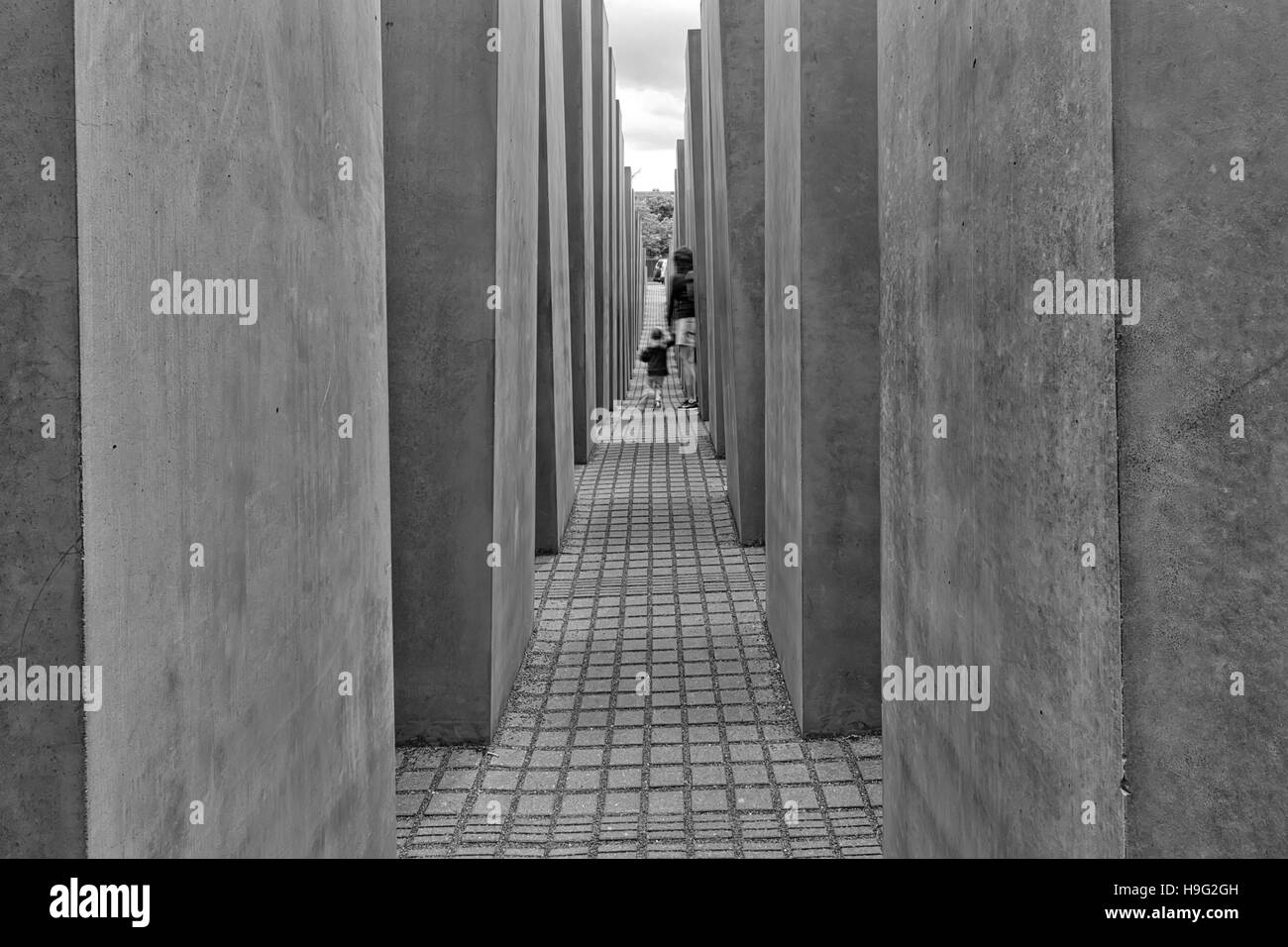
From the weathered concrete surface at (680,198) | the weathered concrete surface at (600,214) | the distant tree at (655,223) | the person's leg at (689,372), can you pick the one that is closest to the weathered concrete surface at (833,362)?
the weathered concrete surface at (600,214)

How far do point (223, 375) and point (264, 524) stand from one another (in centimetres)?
43

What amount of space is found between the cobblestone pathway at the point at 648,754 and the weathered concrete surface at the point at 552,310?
0.96m

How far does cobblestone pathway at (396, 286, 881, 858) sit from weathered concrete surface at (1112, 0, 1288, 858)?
8.32 ft

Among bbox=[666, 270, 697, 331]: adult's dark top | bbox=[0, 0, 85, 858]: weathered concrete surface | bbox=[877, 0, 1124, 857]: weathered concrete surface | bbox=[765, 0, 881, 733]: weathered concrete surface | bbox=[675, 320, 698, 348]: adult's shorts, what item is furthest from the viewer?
bbox=[675, 320, 698, 348]: adult's shorts

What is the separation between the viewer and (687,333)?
18547 millimetres

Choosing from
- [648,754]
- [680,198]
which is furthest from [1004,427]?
[680,198]

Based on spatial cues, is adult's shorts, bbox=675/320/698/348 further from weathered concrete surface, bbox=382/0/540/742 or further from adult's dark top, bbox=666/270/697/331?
weathered concrete surface, bbox=382/0/540/742

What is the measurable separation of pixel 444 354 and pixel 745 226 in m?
4.55

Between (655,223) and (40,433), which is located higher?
(655,223)

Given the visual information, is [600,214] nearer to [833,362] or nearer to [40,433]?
[833,362]

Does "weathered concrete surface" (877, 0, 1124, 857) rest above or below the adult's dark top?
below

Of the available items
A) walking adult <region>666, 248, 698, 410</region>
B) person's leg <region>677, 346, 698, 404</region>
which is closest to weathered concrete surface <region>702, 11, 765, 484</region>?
walking adult <region>666, 248, 698, 410</region>

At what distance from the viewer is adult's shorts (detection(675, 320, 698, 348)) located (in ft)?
59.8
